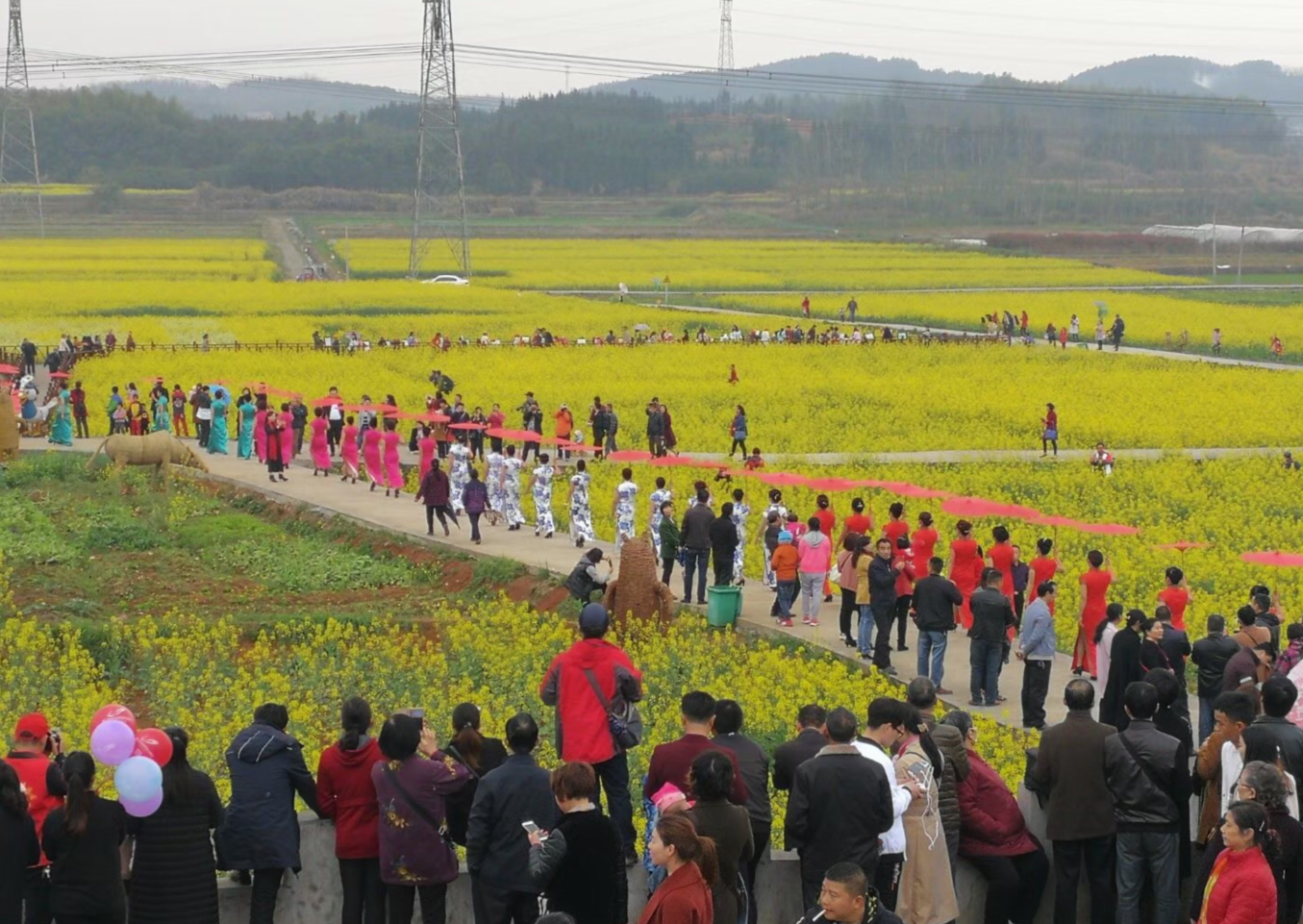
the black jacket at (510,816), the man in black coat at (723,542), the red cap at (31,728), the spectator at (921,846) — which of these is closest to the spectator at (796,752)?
the spectator at (921,846)

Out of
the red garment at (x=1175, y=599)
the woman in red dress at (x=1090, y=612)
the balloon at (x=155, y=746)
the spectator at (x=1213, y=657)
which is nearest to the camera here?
the balloon at (x=155, y=746)

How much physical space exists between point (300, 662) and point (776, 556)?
5119 mm

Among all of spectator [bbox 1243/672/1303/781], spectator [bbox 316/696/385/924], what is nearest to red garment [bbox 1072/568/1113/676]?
spectator [bbox 1243/672/1303/781]

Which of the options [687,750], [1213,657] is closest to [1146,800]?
[687,750]

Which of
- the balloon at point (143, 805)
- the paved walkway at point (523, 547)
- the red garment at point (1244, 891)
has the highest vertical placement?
the balloon at point (143, 805)

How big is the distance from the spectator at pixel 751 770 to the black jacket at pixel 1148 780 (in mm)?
1856

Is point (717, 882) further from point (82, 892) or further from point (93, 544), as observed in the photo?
point (93, 544)

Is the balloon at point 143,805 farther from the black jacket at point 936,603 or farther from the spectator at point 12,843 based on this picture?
the black jacket at point 936,603

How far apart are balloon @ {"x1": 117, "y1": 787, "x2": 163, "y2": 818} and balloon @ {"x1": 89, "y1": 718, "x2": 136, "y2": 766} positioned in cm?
23

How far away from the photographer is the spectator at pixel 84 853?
8.84 metres

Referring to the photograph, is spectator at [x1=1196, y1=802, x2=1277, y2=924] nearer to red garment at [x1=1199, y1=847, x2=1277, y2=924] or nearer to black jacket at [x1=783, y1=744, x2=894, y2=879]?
red garment at [x1=1199, y1=847, x2=1277, y2=924]

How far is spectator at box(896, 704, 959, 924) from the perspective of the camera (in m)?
9.46

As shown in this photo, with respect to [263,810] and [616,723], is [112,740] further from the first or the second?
[616,723]

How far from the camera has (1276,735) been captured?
32.6 feet
